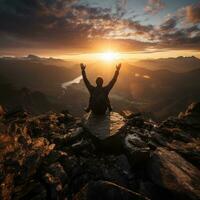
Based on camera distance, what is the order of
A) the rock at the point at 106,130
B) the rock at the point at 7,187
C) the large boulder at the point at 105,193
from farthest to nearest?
the rock at the point at 106,130 < the rock at the point at 7,187 < the large boulder at the point at 105,193

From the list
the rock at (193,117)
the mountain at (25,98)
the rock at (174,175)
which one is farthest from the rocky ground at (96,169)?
the mountain at (25,98)

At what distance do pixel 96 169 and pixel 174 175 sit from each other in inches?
97.7

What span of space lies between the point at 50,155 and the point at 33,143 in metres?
1.41

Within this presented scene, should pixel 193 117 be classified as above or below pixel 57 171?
below

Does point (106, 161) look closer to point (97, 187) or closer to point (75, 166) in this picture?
point (75, 166)

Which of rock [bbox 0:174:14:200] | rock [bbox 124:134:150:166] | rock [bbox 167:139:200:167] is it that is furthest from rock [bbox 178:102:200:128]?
rock [bbox 0:174:14:200]

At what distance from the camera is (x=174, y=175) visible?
19.4ft

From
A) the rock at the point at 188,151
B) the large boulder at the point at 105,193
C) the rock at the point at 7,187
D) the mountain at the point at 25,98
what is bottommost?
the mountain at the point at 25,98

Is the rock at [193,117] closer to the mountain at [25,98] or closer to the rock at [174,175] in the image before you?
the rock at [174,175]

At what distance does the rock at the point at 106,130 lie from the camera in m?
7.61

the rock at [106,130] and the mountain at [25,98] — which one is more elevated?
the rock at [106,130]

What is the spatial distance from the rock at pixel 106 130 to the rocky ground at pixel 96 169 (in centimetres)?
4

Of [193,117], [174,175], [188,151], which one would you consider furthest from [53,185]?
[193,117]

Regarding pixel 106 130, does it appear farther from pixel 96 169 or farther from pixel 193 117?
pixel 193 117
